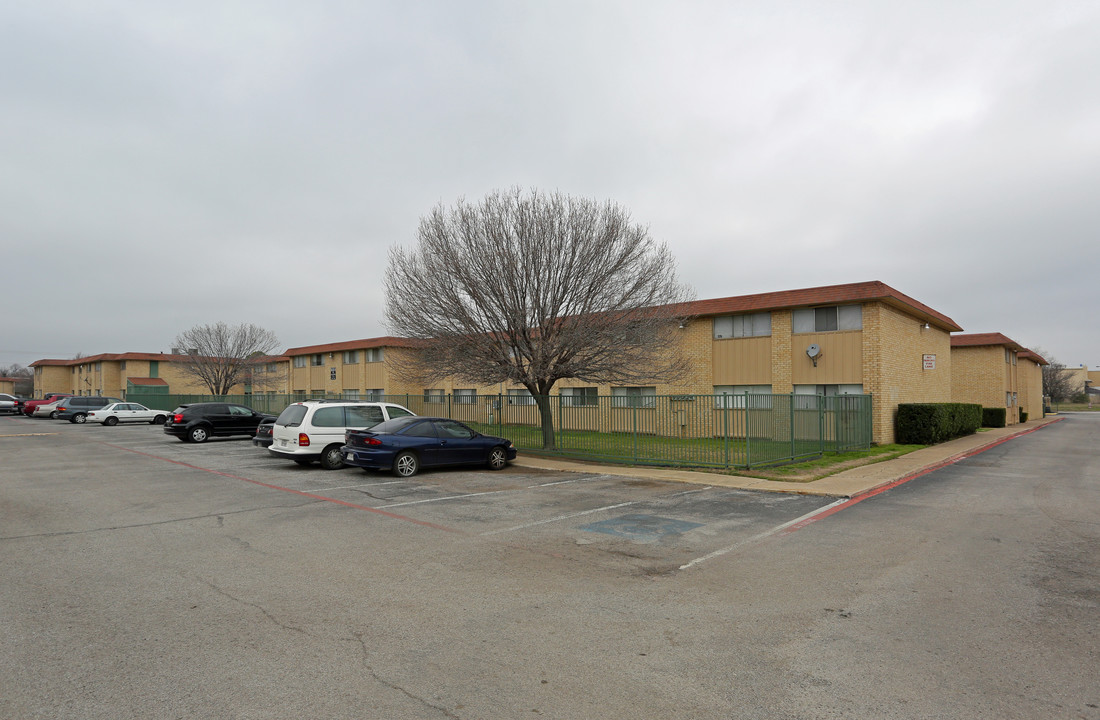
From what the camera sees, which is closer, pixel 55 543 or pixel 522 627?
pixel 522 627

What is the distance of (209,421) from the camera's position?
24375 millimetres

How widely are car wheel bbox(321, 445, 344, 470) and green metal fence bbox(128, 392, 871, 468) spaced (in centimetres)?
585

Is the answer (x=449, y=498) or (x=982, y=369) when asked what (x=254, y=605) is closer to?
(x=449, y=498)

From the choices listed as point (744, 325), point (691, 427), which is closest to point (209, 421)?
point (691, 427)

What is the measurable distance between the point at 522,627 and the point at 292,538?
433 centimetres

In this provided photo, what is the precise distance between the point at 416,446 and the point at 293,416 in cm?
391

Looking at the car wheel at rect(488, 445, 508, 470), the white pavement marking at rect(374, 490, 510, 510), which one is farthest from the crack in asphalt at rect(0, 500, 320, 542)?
the car wheel at rect(488, 445, 508, 470)

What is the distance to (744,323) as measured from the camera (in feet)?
80.8

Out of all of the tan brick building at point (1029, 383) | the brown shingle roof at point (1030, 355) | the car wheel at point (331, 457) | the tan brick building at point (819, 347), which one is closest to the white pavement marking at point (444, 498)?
the car wheel at point (331, 457)

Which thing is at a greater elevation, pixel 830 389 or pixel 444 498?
pixel 830 389

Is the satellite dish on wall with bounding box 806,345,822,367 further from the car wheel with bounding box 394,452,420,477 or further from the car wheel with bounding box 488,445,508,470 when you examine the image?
the car wheel with bounding box 394,452,420,477

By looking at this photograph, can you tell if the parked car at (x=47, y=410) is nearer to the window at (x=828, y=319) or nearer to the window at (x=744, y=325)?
the window at (x=744, y=325)

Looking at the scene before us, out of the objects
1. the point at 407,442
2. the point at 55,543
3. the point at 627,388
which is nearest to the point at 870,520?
the point at 407,442

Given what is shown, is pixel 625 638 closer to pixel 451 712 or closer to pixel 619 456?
pixel 451 712
